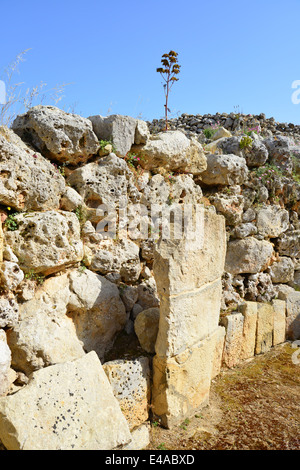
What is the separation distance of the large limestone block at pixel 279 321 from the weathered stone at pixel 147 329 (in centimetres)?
282

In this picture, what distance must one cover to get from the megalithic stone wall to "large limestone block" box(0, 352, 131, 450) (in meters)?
0.68

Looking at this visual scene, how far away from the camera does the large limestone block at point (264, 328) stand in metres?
5.53

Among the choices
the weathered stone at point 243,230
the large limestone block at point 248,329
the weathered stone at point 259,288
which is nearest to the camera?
the large limestone block at point 248,329

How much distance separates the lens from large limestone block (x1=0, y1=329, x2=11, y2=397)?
2918mm

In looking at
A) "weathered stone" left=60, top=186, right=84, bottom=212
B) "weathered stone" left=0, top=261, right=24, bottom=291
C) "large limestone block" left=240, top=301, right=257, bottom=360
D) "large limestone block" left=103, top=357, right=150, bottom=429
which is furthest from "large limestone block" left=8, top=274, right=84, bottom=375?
"large limestone block" left=240, top=301, right=257, bottom=360

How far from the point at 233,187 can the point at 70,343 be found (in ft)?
13.0

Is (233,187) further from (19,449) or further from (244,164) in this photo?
(19,449)

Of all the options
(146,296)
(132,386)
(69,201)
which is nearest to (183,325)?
(132,386)

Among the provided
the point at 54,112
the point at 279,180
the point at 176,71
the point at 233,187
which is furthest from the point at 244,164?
the point at 54,112

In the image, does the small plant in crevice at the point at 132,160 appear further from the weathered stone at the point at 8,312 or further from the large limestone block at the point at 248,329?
the large limestone block at the point at 248,329

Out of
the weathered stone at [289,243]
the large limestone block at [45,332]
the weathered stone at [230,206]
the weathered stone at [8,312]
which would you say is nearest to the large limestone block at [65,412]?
the large limestone block at [45,332]

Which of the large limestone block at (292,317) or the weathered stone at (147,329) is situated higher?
the weathered stone at (147,329)

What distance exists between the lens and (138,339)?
3980mm

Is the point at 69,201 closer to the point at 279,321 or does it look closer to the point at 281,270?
the point at 279,321
